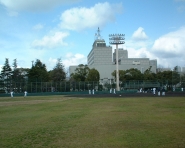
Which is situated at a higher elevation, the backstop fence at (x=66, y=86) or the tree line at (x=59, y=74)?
the tree line at (x=59, y=74)

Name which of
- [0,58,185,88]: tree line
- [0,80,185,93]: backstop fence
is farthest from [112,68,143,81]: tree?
[0,80,185,93]: backstop fence

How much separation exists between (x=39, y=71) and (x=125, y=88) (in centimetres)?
3050

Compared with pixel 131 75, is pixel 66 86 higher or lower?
lower

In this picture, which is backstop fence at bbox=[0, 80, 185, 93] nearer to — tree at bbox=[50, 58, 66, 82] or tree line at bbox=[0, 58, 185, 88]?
tree line at bbox=[0, 58, 185, 88]

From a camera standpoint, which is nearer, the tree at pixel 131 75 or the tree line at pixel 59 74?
the tree line at pixel 59 74

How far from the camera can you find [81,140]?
8.65 metres

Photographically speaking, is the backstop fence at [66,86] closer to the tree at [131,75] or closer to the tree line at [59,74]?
the tree line at [59,74]

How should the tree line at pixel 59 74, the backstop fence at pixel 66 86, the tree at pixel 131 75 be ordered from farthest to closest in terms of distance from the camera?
the tree at pixel 131 75
the tree line at pixel 59 74
the backstop fence at pixel 66 86

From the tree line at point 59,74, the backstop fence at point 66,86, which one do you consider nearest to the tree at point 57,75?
the tree line at point 59,74

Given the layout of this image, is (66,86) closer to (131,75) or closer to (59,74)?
(59,74)

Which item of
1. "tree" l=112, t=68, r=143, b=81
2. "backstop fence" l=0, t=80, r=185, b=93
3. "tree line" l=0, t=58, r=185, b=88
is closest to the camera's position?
"backstop fence" l=0, t=80, r=185, b=93

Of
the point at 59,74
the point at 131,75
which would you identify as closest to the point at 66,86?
the point at 59,74

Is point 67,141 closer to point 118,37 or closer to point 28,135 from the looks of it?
point 28,135

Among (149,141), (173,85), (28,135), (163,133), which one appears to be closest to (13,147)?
(28,135)
